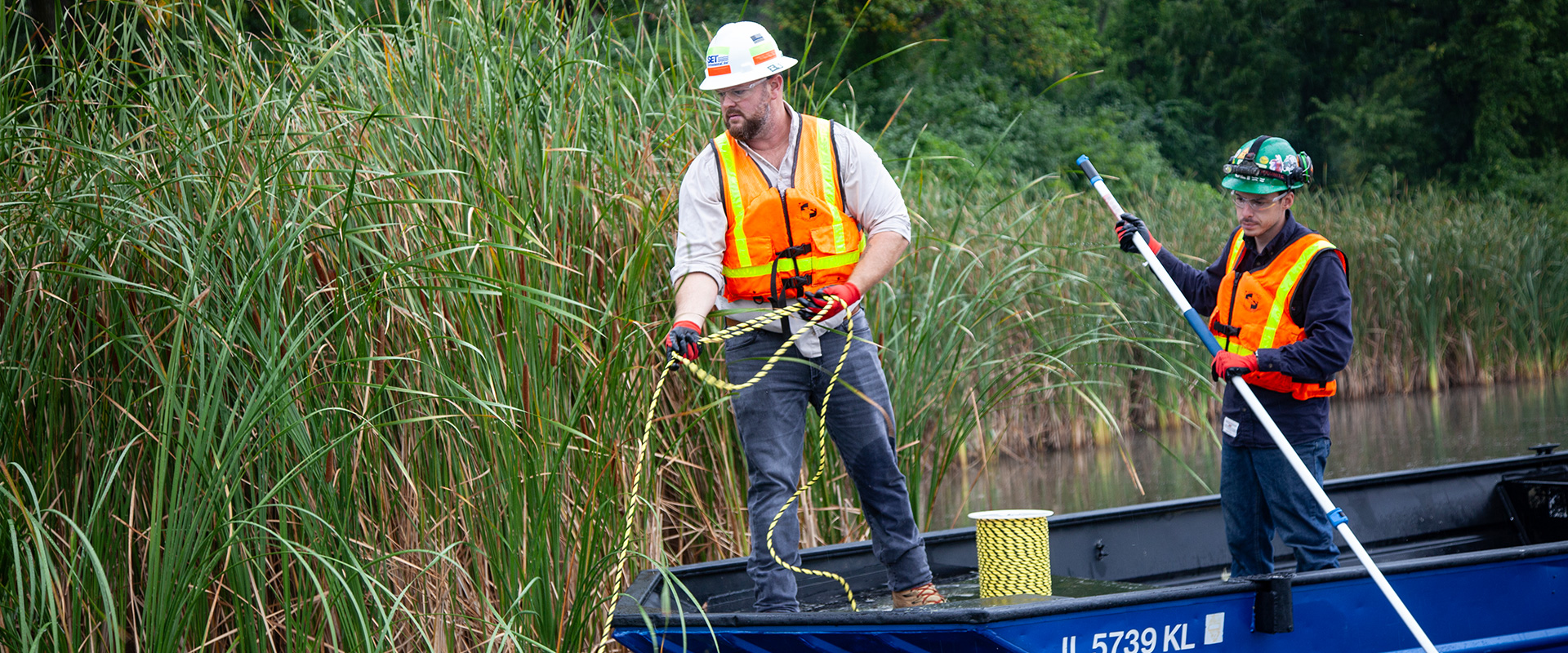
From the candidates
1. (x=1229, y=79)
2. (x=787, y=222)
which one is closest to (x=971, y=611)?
(x=787, y=222)

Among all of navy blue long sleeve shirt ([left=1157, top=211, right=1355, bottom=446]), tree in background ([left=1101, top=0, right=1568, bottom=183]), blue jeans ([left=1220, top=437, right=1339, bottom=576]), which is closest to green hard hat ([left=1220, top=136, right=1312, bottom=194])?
navy blue long sleeve shirt ([left=1157, top=211, right=1355, bottom=446])

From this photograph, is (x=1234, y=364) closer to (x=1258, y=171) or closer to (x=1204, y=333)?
(x=1204, y=333)

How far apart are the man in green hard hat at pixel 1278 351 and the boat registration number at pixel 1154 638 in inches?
19.6

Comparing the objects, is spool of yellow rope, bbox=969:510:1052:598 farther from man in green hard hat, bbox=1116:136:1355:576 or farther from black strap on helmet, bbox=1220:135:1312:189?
black strap on helmet, bbox=1220:135:1312:189

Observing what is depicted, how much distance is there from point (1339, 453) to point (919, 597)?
6.36 m

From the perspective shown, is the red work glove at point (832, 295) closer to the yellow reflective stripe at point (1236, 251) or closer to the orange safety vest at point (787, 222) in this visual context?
the orange safety vest at point (787, 222)

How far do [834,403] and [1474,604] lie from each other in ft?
6.54

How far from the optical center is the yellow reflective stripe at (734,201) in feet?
11.3

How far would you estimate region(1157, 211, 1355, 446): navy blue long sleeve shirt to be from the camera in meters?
3.51

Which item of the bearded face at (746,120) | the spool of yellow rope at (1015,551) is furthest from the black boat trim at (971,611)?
the bearded face at (746,120)

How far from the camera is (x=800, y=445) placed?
11.6 ft

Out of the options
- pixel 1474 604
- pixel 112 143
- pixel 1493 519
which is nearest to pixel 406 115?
pixel 112 143

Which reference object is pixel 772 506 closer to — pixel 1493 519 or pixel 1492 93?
pixel 1493 519

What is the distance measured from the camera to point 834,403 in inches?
138
